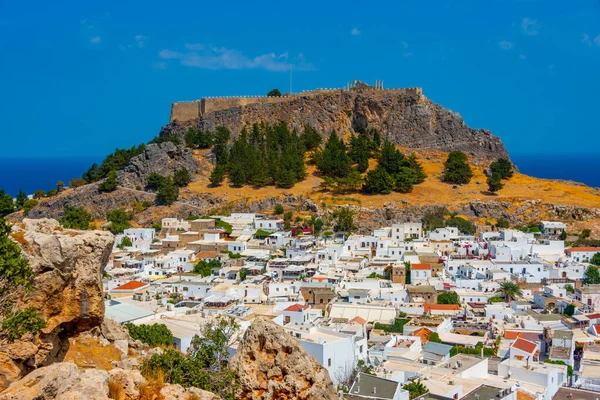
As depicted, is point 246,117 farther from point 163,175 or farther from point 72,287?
point 72,287

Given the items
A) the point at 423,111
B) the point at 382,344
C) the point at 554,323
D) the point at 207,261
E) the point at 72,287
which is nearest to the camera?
the point at 72,287

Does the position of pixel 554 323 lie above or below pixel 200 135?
below

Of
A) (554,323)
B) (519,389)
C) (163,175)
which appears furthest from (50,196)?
(519,389)

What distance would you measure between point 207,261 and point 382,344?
599 inches

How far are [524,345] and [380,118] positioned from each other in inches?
1426

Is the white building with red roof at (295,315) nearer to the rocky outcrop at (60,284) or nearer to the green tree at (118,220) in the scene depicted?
the rocky outcrop at (60,284)

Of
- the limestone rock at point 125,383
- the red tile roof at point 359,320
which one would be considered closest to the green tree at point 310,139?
the red tile roof at point 359,320

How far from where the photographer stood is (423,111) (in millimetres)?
53594

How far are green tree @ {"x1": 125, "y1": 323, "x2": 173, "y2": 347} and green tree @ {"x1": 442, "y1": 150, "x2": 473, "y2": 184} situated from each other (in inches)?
1387

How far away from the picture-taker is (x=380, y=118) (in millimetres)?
54250

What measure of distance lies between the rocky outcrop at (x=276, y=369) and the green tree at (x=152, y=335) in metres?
7.54

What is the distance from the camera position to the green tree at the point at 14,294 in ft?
20.8

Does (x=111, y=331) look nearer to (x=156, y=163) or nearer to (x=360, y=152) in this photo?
(x=360, y=152)

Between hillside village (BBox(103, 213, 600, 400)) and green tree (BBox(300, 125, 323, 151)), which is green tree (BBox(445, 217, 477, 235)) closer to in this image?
hillside village (BBox(103, 213, 600, 400))
